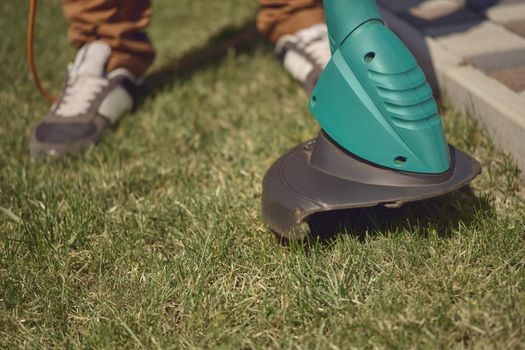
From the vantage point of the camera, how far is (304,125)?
225 cm

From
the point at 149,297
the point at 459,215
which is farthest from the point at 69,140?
the point at 459,215

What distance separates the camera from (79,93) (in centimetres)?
246

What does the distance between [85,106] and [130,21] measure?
0.39 metres

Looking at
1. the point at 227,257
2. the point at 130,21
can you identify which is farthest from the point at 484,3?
the point at 227,257

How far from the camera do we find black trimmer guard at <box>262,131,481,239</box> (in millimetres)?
1435

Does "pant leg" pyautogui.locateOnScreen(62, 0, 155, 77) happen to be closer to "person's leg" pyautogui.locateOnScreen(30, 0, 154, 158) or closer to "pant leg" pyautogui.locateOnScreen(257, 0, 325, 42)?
"person's leg" pyautogui.locateOnScreen(30, 0, 154, 158)

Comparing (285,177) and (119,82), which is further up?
(285,177)

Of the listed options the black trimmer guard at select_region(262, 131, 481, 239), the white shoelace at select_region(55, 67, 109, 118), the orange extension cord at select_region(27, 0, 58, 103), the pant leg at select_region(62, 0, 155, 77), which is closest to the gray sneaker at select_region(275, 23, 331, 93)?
the pant leg at select_region(62, 0, 155, 77)

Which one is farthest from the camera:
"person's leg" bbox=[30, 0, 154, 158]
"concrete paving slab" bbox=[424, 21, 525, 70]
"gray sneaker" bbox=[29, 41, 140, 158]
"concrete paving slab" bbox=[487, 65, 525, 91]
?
"person's leg" bbox=[30, 0, 154, 158]

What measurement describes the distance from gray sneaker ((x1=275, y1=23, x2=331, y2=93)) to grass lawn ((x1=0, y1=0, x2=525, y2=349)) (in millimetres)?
145

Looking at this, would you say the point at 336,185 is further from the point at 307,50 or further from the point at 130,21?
the point at 130,21

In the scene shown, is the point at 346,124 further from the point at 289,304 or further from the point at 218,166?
the point at 218,166

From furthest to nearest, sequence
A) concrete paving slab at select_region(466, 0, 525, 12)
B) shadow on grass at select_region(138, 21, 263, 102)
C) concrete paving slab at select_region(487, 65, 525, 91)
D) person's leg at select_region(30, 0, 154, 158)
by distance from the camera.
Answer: shadow on grass at select_region(138, 21, 263, 102)
concrete paving slab at select_region(466, 0, 525, 12)
person's leg at select_region(30, 0, 154, 158)
concrete paving slab at select_region(487, 65, 525, 91)

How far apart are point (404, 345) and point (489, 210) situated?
1.75 ft
